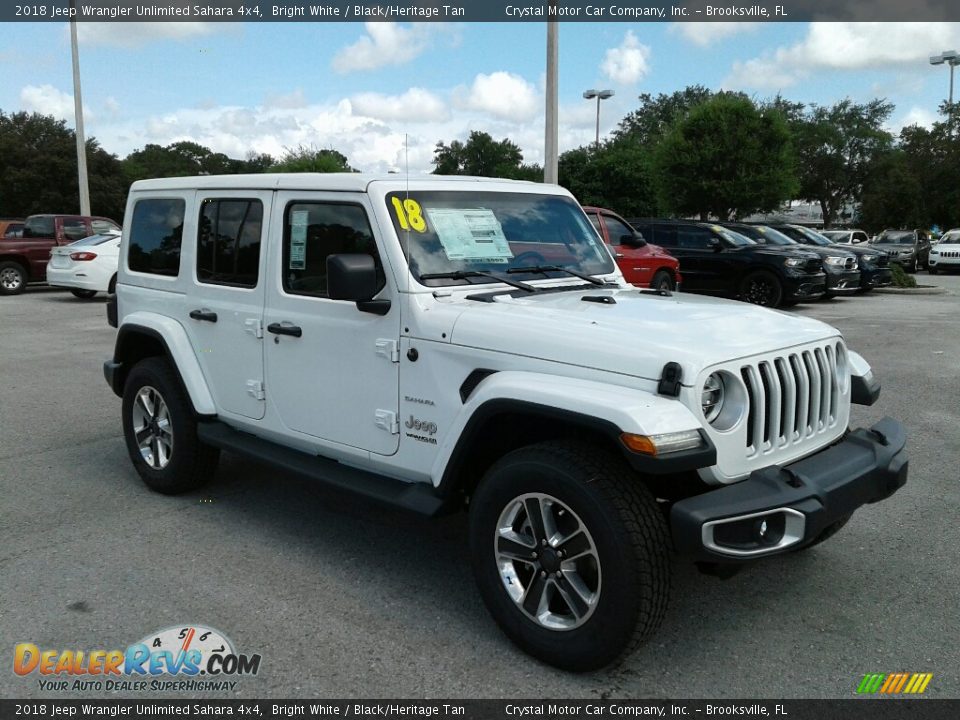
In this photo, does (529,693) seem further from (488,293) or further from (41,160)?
(41,160)

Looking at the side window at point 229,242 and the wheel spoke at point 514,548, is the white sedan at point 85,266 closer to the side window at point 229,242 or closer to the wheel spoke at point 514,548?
the side window at point 229,242

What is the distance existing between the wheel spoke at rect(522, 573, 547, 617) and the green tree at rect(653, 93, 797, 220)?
76.6ft

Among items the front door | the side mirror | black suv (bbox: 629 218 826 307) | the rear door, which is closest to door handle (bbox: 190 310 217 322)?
the rear door

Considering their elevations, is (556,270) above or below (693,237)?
below

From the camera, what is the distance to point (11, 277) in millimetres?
18812

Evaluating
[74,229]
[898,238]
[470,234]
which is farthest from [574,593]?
[898,238]

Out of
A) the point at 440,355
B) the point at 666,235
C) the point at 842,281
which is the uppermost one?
the point at 666,235

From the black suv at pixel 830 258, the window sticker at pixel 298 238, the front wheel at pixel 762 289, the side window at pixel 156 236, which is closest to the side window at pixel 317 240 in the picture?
the window sticker at pixel 298 238

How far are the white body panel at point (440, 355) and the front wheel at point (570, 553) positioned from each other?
245 millimetres

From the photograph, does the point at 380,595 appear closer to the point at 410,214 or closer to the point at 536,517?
the point at 536,517

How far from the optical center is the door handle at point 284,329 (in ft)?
13.9

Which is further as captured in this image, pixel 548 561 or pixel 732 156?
pixel 732 156

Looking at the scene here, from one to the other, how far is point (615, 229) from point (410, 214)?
10.3m

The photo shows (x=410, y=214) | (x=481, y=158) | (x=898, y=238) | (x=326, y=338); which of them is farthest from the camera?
(x=481, y=158)
